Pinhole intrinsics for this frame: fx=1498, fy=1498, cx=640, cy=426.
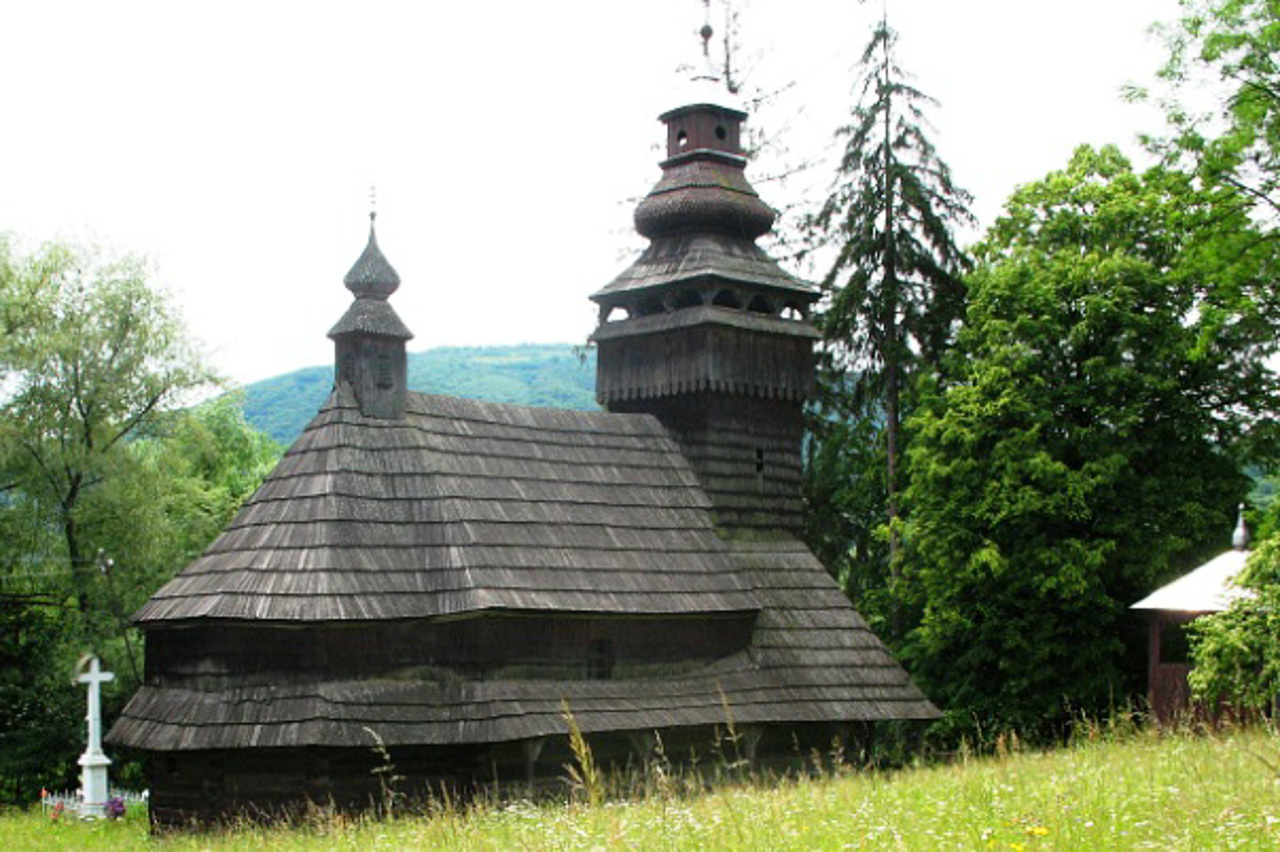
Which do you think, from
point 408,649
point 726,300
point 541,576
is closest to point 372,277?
point 541,576

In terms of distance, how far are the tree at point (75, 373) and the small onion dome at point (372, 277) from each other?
9.92m

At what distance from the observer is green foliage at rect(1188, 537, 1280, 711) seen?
15461 millimetres

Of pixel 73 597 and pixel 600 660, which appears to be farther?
pixel 73 597

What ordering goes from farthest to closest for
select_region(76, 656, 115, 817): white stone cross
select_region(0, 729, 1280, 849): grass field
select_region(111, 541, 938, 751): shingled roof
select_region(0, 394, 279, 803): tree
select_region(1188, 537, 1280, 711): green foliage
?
select_region(0, 394, 279, 803): tree → select_region(76, 656, 115, 817): white stone cross → select_region(111, 541, 938, 751): shingled roof → select_region(1188, 537, 1280, 711): green foliage → select_region(0, 729, 1280, 849): grass field

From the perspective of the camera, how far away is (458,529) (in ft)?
65.9

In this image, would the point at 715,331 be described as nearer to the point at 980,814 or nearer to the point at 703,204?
the point at 703,204

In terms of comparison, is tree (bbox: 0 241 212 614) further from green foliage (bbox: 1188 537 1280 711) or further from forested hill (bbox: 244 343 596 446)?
forested hill (bbox: 244 343 596 446)

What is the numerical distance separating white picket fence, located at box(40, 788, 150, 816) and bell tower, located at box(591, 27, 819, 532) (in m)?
10.4

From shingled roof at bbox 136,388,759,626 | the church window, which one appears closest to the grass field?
shingled roof at bbox 136,388,759,626

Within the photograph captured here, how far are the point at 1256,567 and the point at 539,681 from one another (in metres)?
9.11

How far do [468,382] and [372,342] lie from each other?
4299 inches

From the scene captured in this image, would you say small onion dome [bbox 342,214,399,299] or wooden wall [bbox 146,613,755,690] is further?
small onion dome [bbox 342,214,399,299]

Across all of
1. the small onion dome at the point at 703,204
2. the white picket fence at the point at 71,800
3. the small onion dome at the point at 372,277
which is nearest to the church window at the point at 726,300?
the small onion dome at the point at 703,204

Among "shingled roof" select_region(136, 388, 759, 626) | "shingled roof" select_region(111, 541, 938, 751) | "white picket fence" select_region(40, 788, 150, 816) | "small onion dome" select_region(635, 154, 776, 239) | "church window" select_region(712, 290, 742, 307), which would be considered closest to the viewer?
"shingled roof" select_region(111, 541, 938, 751)
